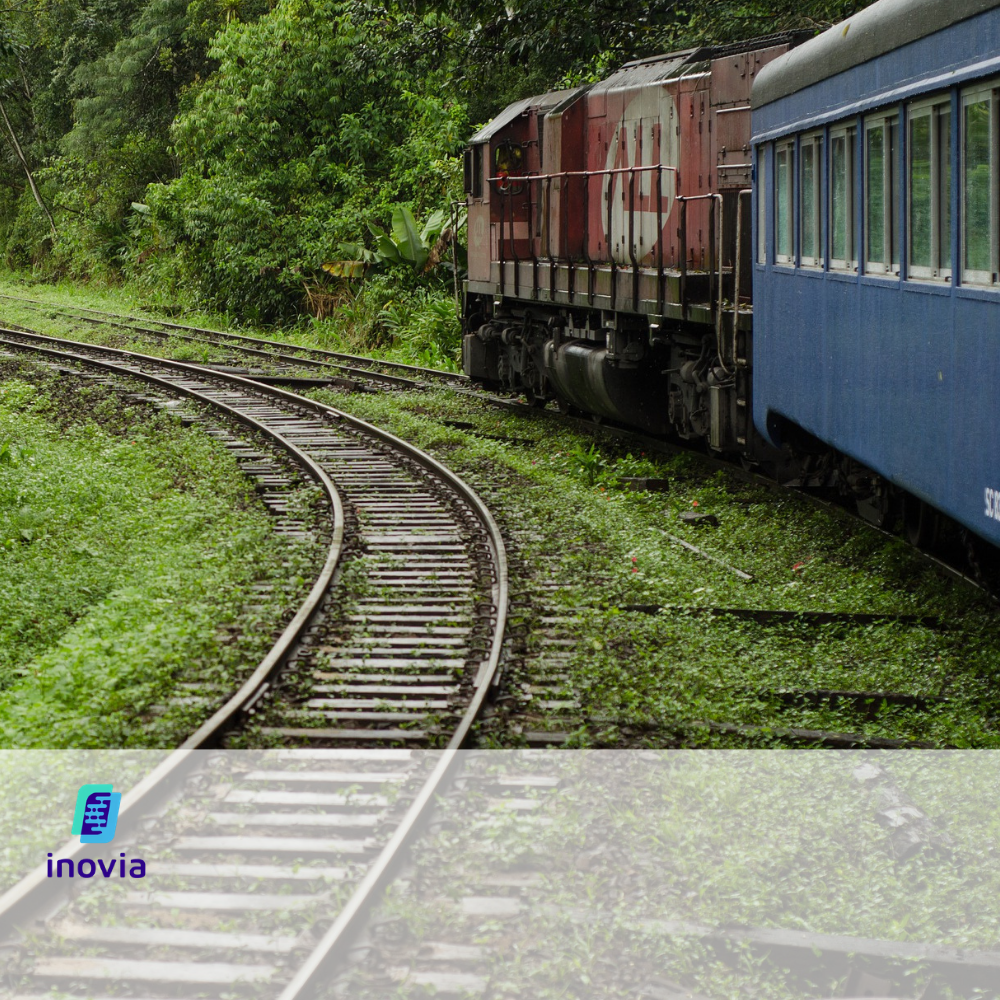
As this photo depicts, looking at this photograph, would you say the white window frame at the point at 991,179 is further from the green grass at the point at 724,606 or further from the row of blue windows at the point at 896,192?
the green grass at the point at 724,606

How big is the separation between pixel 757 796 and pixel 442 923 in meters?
1.65

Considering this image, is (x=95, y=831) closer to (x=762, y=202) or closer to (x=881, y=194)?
(x=881, y=194)

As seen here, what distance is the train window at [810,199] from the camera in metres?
8.49

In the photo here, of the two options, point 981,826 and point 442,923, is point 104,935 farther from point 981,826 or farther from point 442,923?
point 981,826

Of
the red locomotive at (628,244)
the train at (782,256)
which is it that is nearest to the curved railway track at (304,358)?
the train at (782,256)

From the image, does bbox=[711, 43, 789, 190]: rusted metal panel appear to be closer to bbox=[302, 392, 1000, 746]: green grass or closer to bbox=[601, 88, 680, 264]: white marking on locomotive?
bbox=[601, 88, 680, 264]: white marking on locomotive

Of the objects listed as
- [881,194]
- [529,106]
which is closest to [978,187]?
[881,194]

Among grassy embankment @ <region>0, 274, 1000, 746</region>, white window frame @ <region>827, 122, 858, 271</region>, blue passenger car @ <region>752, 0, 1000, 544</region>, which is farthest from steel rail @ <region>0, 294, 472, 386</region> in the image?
white window frame @ <region>827, 122, 858, 271</region>

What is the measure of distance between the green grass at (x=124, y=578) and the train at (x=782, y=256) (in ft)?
12.3

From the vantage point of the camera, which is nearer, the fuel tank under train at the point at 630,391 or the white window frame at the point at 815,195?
the white window frame at the point at 815,195

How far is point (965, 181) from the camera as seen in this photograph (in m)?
5.86

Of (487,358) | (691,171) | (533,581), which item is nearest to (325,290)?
(487,358)

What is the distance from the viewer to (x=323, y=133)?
104 ft

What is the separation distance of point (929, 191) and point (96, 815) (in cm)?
462
